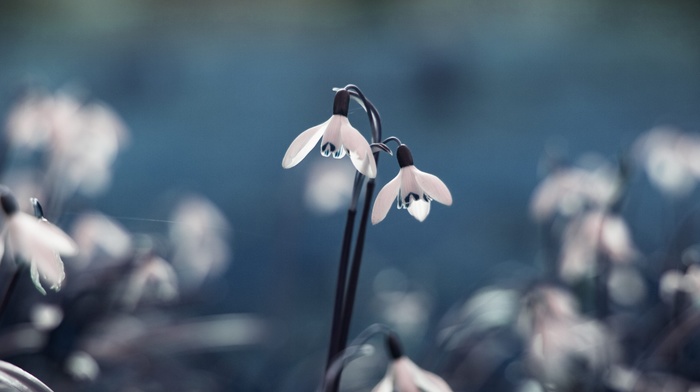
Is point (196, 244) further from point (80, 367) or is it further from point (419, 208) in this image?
point (419, 208)

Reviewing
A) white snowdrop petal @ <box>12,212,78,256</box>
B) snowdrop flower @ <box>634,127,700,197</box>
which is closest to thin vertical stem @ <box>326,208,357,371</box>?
white snowdrop petal @ <box>12,212,78,256</box>

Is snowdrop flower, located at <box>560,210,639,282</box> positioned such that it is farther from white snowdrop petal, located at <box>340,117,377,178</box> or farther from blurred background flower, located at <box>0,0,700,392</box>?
blurred background flower, located at <box>0,0,700,392</box>

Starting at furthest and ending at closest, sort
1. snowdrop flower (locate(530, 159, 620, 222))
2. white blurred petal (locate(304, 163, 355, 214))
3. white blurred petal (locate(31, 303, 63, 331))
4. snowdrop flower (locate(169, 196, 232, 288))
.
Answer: white blurred petal (locate(304, 163, 355, 214)) < snowdrop flower (locate(169, 196, 232, 288)) < snowdrop flower (locate(530, 159, 620, 222)) < white blurred petal (locate(31, 303, 63, 331))

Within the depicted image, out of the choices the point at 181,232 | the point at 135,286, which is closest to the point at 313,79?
the point at 181,232

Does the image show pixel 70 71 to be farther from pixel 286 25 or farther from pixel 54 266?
pixel 54 266

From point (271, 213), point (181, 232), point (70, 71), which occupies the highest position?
point (70, 71)

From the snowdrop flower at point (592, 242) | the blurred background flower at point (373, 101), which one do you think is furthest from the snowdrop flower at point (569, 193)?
the blurred background flower at point (373, 101)

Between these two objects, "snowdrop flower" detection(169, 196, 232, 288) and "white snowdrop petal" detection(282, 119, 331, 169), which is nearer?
"white snowdrop petal" detection(282, 119, 331, 169)
